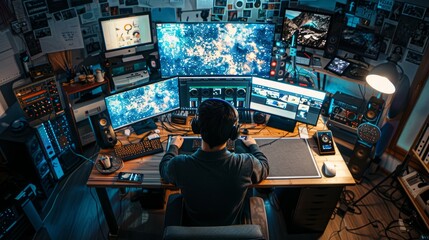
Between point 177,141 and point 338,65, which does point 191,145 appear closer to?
point 177,141

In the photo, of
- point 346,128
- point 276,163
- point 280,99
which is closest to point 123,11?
point 280,99

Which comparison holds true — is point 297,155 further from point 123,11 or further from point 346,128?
point 123,11

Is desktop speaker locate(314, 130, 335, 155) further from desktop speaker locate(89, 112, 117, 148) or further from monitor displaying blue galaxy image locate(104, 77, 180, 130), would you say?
desktop speaker locate(89, 112, 117, 148)

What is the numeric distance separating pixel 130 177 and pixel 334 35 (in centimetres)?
A: 241

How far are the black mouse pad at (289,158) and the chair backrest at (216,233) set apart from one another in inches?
33.2

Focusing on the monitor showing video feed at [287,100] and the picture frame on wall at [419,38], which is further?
the picture frame on wall at [419,38]

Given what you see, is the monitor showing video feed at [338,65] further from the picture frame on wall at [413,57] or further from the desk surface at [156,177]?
the desk surface at [156,177]

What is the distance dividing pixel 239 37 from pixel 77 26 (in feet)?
5.18

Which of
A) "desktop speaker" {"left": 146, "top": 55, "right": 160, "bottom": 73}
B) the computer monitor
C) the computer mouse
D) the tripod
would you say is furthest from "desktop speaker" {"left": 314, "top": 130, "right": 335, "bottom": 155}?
the computer monitor

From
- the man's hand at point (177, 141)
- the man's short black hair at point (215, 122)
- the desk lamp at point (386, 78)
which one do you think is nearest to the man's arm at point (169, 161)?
the man's hand at point (177, 141)

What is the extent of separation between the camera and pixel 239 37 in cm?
278

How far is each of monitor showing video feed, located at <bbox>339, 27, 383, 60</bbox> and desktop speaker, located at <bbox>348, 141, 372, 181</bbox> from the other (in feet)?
2.95

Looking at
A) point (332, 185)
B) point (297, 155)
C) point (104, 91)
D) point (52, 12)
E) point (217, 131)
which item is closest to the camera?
point (217, 131)

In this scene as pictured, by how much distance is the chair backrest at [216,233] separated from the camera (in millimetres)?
1376
